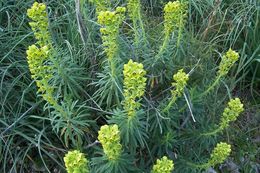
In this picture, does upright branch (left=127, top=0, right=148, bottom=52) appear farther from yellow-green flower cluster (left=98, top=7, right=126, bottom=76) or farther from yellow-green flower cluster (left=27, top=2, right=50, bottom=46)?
yellow-green flower cluster (left=27, top=2, right=50, bottom=46)

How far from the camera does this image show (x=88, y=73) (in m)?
2.66

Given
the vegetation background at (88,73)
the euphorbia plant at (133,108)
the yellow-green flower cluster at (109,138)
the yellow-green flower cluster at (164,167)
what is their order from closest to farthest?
the yellow-green flower cluster at (109,138), the yellow-green flower cluster at (164,167), the euphorbia plant at (133,108), the vegetation background at (88,73)

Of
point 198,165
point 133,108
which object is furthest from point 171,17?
point 198,165

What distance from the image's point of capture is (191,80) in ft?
9.04

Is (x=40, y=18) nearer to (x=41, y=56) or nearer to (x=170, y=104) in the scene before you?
(x=41, y=56)

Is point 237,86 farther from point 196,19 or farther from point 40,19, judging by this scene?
point 40,19

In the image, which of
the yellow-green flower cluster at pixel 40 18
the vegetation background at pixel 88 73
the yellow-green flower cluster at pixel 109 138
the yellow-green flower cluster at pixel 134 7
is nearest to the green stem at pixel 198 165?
the vegetation background at pixel 88 73

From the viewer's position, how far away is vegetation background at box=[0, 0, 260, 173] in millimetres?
2574

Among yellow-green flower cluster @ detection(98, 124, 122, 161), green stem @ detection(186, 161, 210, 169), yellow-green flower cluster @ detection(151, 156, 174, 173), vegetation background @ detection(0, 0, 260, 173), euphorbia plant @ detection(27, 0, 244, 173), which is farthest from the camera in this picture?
vegetation background @ detection(0, 0, 260, 173)

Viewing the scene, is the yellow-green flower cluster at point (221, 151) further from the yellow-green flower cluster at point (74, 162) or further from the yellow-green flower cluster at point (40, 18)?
the yellow-green flower cluster at point (40, 18)

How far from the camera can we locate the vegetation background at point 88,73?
257 centimetres

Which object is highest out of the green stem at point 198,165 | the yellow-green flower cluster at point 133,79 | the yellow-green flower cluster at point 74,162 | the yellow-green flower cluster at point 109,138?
the yellow-green flower cluster at point 133,79

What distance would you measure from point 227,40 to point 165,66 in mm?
819

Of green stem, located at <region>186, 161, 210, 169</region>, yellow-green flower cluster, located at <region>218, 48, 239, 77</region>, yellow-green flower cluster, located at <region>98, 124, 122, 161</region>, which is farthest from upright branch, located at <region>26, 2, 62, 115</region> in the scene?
yellow-green flower cluster, located at <region>218, 48, 239, 77</region>
